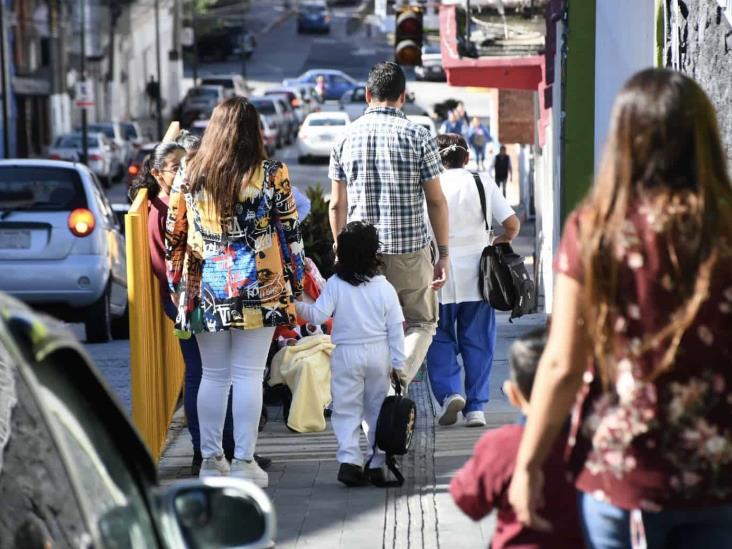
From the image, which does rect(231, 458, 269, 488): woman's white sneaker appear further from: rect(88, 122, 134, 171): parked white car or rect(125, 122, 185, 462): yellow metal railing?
rect(88, 122, 134, 171): parked white car

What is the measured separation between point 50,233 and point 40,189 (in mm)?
367

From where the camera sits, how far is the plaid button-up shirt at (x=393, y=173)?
8086 millimetres

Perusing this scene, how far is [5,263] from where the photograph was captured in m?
13.3

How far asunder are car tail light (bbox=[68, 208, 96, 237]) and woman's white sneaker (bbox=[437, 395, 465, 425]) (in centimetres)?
536

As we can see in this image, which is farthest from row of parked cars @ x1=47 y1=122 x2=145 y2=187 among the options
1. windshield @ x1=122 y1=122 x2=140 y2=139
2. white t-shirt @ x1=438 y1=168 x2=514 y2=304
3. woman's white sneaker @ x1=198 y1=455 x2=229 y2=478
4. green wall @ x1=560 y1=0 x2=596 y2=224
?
woman's white sneaker @ x1=198 y1=455 x2=229 y2=478

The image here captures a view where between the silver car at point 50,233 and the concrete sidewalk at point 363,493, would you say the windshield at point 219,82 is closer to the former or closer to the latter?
the silver car at point 50,233

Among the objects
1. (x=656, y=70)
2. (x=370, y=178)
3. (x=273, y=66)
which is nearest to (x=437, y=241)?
(x=370, y=178)

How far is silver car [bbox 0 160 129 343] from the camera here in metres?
13.4

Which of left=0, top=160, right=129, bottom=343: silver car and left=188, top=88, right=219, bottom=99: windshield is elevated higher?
left=0, top=160, right=129, bottom=343: silver car

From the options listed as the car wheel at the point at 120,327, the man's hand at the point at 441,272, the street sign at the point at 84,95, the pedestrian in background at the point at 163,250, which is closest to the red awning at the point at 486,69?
the car wheel at the point at 120,327

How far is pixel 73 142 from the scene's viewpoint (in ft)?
149

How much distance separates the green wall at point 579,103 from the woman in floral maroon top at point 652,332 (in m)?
7.82

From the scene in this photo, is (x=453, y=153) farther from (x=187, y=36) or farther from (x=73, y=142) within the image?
(x=187, y=36)

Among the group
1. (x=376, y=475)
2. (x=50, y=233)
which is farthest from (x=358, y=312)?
(x=50, y=233)
